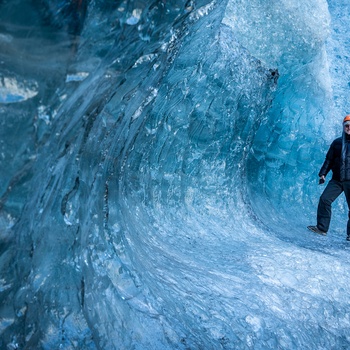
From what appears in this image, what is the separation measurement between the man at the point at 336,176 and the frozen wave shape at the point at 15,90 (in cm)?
370

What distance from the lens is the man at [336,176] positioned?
455 centimetres

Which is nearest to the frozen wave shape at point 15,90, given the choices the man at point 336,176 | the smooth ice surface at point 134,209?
the smooth ice surface at point 134,209

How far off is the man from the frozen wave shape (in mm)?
3698

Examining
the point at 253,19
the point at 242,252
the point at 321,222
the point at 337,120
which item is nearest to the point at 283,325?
the point at 242,252

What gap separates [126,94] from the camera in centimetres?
204

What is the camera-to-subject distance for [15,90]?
4.27ft

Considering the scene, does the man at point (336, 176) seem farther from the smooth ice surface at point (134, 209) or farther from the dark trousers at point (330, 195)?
the smooth ice surface at point (134, 209)

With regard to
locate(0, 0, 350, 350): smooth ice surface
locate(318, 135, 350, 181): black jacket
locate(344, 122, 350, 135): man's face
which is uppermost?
locate(344, 122, 350, 135): man's face

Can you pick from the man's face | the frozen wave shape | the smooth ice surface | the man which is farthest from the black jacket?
the frozen wave shape

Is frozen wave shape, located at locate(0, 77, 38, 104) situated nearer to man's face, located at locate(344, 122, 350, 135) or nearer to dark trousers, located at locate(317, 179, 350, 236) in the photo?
man's face, located at locate(344, 122, 350, 135)

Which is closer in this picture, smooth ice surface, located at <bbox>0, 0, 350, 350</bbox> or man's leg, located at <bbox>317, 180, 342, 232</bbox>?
smooth ice surface, located at <bbox>0, 0, 350, 350</bbox>

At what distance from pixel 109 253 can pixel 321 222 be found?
3.26 meters

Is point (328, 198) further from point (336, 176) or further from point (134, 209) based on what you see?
point (134, 209)

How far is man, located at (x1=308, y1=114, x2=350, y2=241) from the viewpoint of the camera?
455 cm
